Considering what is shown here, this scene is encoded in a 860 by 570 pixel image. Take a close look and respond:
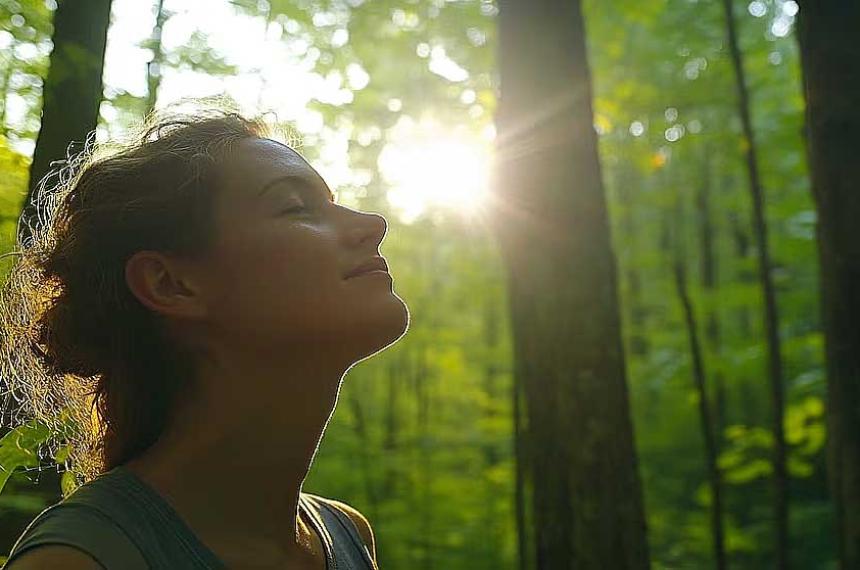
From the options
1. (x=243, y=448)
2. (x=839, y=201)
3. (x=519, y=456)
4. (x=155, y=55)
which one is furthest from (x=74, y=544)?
(x=519, y=456)

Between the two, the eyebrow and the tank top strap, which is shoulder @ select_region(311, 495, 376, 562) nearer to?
the tank top strap

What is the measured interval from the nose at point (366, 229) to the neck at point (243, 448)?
22cm

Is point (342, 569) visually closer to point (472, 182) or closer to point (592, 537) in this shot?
point (592, 537)

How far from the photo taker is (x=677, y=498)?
11164 millimetres

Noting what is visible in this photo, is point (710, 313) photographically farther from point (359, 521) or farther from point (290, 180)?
point (290, 180)

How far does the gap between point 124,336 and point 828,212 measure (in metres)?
1.51

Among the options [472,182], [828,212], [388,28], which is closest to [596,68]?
[388,28]

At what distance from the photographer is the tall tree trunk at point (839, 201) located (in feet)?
5.78

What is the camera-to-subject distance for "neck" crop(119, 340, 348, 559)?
1.37 meters

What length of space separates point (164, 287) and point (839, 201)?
56.4 inches

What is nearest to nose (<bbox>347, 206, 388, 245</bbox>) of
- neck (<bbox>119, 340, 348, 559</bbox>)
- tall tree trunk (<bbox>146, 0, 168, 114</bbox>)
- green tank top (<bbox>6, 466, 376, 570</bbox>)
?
neck (<bbox>119, 340, 348, 559</bbox>)

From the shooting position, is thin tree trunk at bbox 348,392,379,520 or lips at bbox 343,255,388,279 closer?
lips at bbox 343,255,388,279

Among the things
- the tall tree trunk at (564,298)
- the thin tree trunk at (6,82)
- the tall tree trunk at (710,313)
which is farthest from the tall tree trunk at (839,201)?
the tall tree trunk at (710,313)

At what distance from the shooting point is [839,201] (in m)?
1.77
